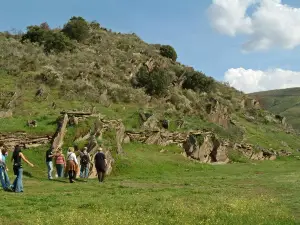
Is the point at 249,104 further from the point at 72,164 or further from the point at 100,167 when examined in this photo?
the point at 72,164

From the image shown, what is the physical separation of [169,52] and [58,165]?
61.1 metres

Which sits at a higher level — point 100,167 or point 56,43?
point 56,43

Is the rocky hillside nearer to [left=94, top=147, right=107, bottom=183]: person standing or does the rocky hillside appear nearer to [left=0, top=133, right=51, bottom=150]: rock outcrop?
[left=0, top=133, right=51, bottom=150]: rock outcrop

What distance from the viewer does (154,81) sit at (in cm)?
5669

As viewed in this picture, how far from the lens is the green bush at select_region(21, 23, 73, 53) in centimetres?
5884

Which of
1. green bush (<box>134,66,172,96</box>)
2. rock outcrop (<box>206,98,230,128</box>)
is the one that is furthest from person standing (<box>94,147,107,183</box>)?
rock outcrop (<box>206,98,230,128</box>)

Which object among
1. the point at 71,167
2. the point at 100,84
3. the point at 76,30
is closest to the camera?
the point at 71,167

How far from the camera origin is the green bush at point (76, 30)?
6831 centimetres

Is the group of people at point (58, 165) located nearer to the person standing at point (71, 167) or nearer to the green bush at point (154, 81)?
the person standing at point (71, 167)

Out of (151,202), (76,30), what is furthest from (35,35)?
(151,202)

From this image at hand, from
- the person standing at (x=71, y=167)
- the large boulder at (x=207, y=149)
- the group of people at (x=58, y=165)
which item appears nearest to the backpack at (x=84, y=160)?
the group of people at (x=58, y=165)

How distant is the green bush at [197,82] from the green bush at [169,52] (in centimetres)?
1502

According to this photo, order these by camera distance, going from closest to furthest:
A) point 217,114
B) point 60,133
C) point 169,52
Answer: point 60,133
point 217,114
point 169,52

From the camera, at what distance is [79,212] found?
44.5ft
